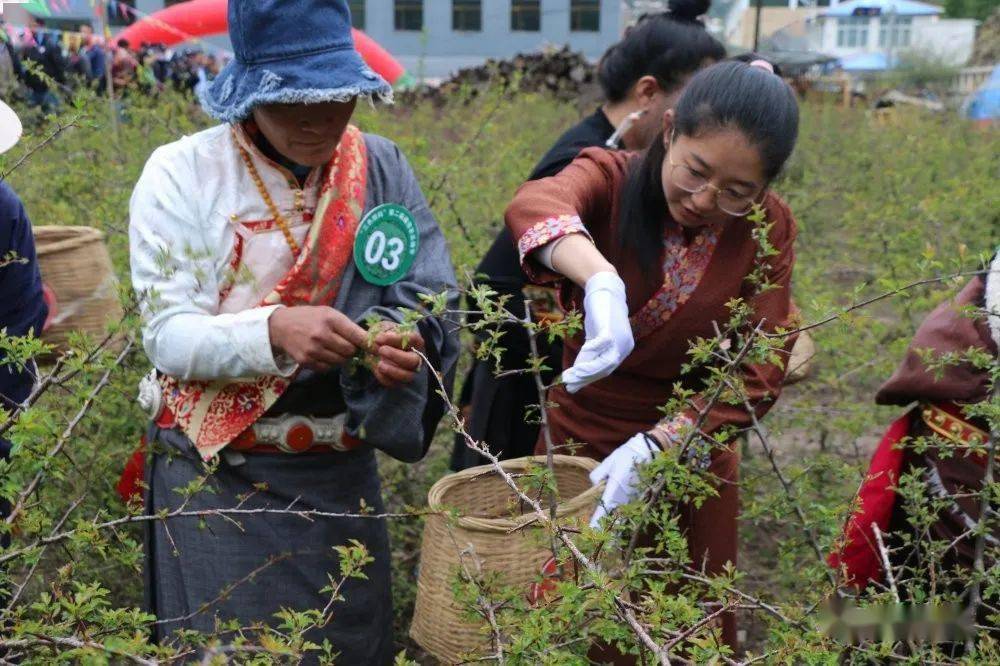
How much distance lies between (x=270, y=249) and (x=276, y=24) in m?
0.38

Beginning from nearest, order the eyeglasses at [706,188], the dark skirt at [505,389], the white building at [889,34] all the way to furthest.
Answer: the eyeglasses at [706,188], the dark skirt at [505,389], the white building at [889,34]

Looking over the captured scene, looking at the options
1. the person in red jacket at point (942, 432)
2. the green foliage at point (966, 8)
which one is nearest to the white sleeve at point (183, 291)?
the person in red jacket at point (942, 432)

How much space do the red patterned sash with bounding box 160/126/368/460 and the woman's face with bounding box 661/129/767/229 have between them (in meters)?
0.56

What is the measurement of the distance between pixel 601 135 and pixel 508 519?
1.21 meters

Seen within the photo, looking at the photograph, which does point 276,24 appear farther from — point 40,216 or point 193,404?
point 40,216

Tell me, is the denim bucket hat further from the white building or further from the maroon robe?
the white building

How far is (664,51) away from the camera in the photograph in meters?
2.78

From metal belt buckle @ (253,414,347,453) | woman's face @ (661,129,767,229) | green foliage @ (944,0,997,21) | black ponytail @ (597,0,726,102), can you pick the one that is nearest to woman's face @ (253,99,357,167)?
metal belt buckle @ (253,414,347,453)

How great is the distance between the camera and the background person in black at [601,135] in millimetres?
2705

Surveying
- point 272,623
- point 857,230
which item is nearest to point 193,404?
point 272,623

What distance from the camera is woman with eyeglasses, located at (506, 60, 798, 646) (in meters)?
1.95

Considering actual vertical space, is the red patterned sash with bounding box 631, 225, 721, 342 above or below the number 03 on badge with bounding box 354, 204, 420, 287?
below

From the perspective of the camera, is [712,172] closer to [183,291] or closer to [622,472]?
[622,472]

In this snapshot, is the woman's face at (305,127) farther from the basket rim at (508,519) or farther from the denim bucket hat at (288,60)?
the basket rim at (508,519)
